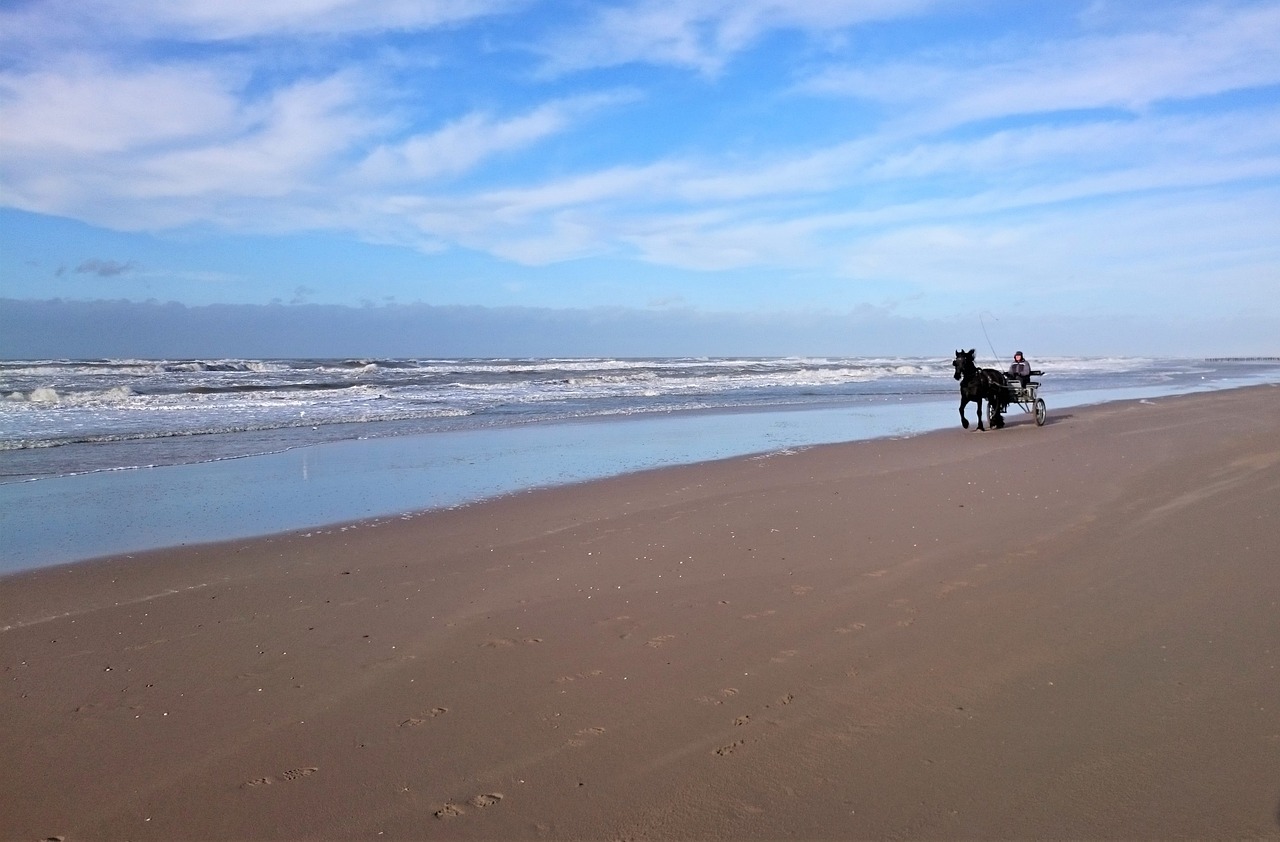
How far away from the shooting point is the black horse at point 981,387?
17.1 m

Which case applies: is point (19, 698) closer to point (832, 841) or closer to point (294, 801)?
point (294, 801)

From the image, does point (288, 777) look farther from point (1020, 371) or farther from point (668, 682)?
point (1020, 371)

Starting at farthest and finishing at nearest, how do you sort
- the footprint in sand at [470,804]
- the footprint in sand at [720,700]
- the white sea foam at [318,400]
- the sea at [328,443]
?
the white sea foam at [318,400] < the sea at [328,443] < the footprint in sand at [720,700] < the footprint in sand at [470,804]

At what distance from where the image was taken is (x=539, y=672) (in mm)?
4535

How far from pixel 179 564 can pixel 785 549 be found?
490 centimetres

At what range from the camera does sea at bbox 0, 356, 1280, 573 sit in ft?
30.0

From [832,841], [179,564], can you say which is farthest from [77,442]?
[832,841]

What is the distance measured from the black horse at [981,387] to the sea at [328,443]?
→ 1282 mm

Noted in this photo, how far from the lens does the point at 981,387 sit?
56.2ft

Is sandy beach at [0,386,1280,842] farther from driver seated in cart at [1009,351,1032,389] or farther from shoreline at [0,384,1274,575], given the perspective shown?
driver seated in cart at [1009,351,1032,389]

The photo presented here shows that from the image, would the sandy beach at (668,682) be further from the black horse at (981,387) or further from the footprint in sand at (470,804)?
the black horse at (981,387)

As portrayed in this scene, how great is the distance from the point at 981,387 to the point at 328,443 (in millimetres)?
12467

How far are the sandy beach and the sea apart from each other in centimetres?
191

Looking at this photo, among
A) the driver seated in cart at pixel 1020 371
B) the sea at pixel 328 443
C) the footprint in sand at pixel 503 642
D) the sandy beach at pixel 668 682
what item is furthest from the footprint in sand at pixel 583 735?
the driver seated in cart at pixel 1020 371
